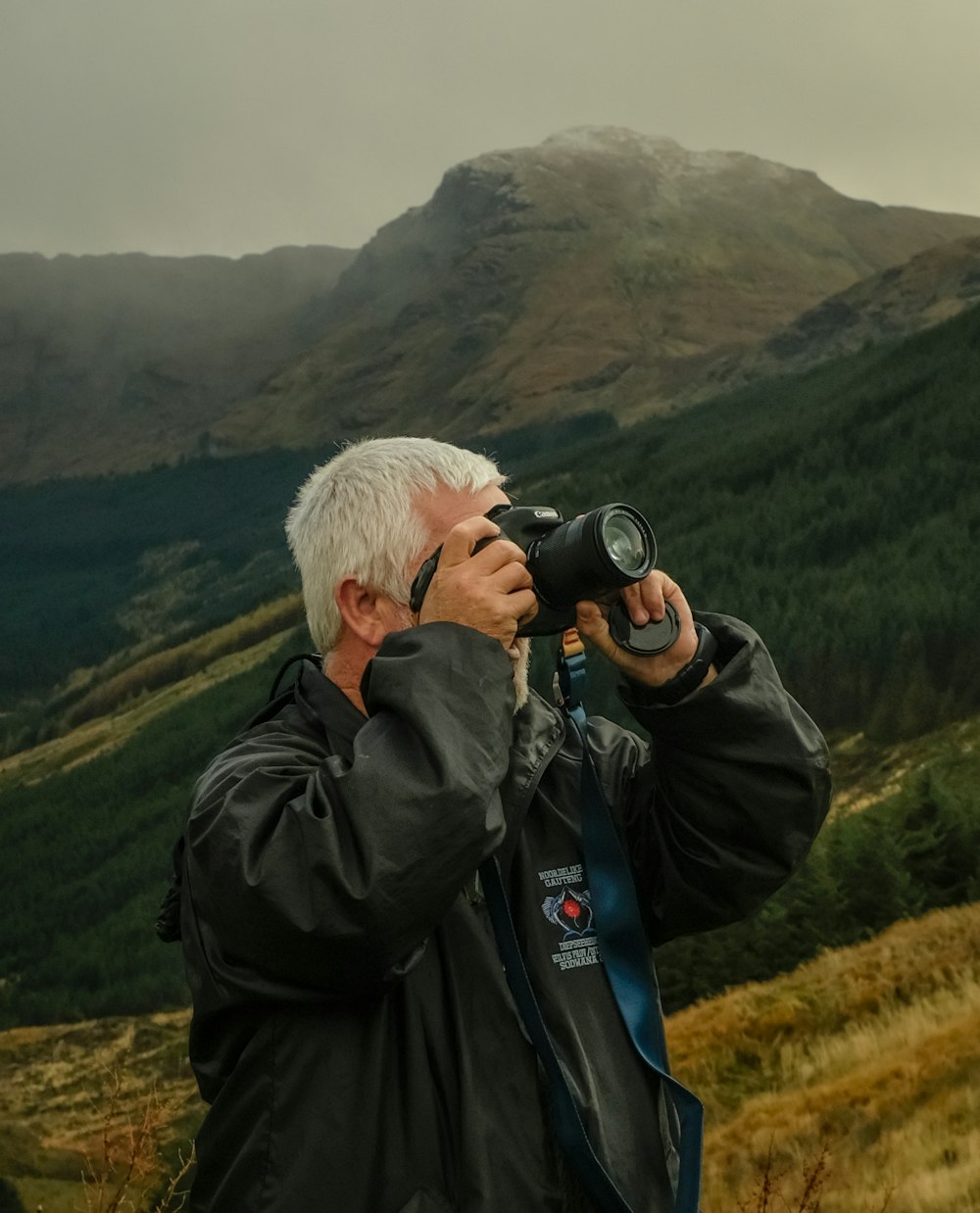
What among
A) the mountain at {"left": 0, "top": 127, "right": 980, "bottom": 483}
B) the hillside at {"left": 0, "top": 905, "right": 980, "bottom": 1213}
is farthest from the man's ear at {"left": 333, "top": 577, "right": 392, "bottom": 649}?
the mountain at {"left": 0, "top": 127, "right": 980, "bottom": 483}

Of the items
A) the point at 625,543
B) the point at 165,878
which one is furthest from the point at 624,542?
the point at 165,878

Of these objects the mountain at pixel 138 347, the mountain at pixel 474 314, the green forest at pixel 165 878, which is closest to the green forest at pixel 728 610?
the green forest at pixel 165 878

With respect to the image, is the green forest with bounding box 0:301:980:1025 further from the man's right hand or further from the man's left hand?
the man's right hand

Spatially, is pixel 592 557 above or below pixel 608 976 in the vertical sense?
above

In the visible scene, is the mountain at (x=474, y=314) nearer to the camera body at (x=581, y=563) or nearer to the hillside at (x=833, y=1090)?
the hillside at (x=833, y=1090)

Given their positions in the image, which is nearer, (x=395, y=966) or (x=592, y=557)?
(x=395, y=966)

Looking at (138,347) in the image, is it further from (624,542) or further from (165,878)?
(624,542)

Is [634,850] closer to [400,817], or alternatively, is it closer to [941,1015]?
[400,817]

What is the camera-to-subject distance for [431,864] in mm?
1327

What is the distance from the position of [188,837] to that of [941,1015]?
405cm

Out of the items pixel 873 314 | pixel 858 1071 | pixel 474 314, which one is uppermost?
pixel 474 314

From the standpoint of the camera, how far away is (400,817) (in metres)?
1.33

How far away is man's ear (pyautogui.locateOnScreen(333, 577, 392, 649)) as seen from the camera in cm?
169

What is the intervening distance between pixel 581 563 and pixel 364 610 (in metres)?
0.33
